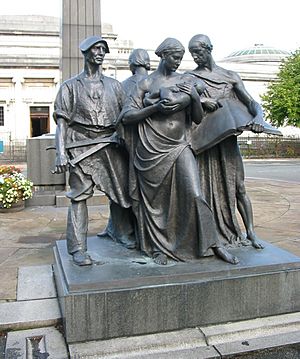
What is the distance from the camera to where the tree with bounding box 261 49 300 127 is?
34156 millimetres

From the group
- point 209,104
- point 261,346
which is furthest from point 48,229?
point 261,346

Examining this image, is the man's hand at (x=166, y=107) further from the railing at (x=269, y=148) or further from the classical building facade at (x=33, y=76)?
the classical building facade at (x=33, y=76)

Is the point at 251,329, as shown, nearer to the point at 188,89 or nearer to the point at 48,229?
the point at 188,89

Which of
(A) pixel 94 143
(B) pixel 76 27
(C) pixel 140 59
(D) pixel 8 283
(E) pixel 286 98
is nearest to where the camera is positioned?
(A) pixel 94 143

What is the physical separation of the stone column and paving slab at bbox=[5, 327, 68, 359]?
7.83 m

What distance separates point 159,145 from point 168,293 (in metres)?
1.32

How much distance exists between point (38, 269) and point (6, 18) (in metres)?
52.5

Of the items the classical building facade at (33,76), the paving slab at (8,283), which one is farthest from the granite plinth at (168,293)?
the classical building facade at (33,76)

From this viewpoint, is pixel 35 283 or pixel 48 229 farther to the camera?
pixel 48 229

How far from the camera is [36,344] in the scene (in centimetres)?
362

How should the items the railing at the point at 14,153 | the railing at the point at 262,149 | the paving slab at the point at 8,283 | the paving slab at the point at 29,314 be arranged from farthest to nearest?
the railing at the point at 262,149, the railing at the point at 14,153, the paving slab at the point at 8,283, the paving slab at the point at 29,314

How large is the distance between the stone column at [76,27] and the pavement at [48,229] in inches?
136

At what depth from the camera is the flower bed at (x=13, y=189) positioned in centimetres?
943

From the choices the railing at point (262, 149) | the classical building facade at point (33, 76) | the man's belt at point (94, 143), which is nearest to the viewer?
the man's belt at point (94, 143)
